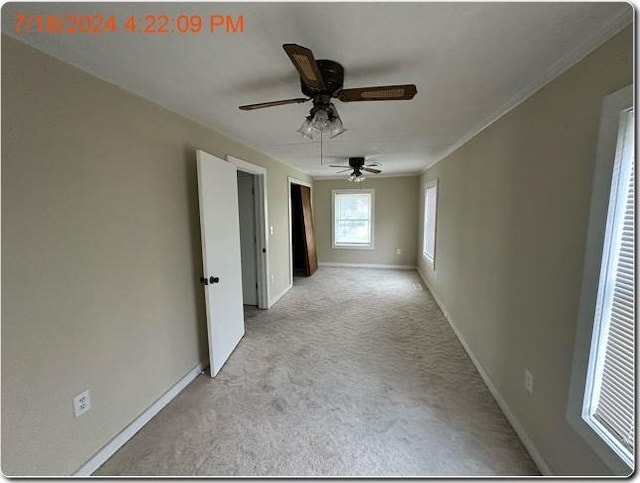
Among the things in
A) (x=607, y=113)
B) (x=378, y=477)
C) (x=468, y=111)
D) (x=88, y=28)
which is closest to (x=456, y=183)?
(x=468, y=111)

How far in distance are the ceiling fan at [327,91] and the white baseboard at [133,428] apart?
6.98 feet

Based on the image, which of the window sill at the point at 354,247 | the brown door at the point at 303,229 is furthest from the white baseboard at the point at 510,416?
the window sill at the point at 354,247

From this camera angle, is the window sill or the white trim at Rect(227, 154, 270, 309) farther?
the window sill

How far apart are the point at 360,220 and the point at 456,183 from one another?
333 centimetres

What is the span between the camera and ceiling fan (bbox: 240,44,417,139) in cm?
113

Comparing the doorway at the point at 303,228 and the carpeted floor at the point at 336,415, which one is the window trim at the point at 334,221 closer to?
the doorway at the point at 303,228

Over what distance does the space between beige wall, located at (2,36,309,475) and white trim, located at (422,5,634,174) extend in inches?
95.2

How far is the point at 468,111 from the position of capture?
2104mm

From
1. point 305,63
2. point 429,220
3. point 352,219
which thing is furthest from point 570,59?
point 352,219

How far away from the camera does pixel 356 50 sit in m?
1.26

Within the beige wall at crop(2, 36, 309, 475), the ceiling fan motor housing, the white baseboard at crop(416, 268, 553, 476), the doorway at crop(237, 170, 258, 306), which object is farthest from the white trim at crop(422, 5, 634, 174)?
the doorway at crop(237, 170, 258, 306)

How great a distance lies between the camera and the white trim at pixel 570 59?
3.37 ft

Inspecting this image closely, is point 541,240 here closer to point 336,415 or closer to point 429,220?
point 336,415

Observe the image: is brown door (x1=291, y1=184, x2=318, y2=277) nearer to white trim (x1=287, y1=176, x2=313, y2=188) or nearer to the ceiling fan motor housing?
white trim (x1=287, y1=176, x2=313, y2=188)
